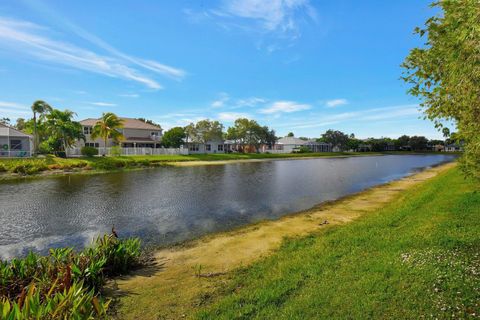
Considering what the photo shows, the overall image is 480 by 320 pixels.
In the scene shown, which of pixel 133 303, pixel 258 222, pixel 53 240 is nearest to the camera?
pixel 133 303

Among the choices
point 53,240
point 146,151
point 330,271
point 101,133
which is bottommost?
point 53,240

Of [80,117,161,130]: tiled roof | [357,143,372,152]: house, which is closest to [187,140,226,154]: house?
[80,117,161,130]: tiled roof

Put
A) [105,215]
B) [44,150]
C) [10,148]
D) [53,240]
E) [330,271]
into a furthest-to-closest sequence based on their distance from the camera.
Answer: [44,150]
[10,148]
[105,215]
[53,240]
[330,271]

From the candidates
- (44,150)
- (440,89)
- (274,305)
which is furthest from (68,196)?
(44,150)

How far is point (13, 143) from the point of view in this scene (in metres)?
46.4

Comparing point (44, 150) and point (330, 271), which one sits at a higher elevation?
point (44, 150)

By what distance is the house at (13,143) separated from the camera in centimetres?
4366

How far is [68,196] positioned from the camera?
69.9 feet

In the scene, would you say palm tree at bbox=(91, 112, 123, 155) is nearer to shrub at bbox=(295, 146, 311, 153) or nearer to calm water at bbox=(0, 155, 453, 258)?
calm water at bbox=(0, 155, 453, 258)

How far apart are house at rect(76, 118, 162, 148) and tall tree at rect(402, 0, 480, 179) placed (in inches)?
2460

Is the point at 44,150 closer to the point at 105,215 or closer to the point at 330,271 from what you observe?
the point at 105,215

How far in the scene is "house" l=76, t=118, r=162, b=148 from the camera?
6272cm

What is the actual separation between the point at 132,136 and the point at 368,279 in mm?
70046

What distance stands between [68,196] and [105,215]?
802cm
